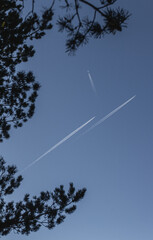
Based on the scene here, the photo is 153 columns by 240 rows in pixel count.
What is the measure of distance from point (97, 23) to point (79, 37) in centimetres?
50

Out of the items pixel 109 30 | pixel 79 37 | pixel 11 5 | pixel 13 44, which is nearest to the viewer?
pixel 109 30

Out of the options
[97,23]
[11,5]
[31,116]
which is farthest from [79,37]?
[31,116]

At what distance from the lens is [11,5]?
589cm

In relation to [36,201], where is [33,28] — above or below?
above

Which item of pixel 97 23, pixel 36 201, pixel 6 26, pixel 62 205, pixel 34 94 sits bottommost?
pixel 62 205

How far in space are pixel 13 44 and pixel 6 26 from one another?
594 mm

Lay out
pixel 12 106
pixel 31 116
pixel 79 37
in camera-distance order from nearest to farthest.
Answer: pixel 79 37
pixel 12 106
pixel 31 116

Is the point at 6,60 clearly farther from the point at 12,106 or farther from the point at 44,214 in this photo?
the point at 44,214

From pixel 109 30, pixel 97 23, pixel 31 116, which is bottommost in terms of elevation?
pixel 109 30

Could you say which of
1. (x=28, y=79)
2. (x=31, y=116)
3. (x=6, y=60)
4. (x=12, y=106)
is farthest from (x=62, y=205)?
(x=6, y=60)

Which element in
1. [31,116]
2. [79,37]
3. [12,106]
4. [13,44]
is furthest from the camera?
[31,116]

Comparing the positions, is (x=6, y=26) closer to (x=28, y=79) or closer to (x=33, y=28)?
(x=33, y=28)

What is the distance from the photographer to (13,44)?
21.6ft

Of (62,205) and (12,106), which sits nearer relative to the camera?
(12,106)
